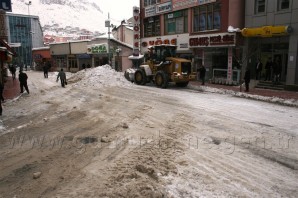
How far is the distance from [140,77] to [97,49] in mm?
22749

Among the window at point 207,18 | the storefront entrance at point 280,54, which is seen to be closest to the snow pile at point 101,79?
the window at point 207,18

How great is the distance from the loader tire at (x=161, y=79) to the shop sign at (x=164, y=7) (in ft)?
35.2

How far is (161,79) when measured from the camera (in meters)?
20.0

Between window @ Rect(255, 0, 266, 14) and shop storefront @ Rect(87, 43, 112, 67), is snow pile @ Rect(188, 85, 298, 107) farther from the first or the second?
shop storefront @ Rect(87, 43, 112, 67)

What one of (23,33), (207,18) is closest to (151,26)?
(207,18)

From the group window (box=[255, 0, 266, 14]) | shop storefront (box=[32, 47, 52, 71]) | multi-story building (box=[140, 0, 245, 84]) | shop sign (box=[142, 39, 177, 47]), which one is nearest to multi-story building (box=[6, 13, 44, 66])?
shop storefront (box=[32, 47, 52, 71])

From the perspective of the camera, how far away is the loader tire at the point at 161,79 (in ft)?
64.6

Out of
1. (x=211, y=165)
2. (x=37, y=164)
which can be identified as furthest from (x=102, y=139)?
(x=211, y=165)

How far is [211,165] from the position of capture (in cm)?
627

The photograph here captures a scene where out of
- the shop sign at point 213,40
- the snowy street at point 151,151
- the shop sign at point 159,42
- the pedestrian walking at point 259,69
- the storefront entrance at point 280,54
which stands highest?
the shop sign at point 159,42

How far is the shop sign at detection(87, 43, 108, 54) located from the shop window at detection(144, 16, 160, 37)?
1058 cm

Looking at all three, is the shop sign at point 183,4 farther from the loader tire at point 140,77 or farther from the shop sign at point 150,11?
the loader tire at point 140,77

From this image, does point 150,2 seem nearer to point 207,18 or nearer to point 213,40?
point 207,18

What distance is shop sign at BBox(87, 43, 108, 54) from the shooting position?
4125 cm
